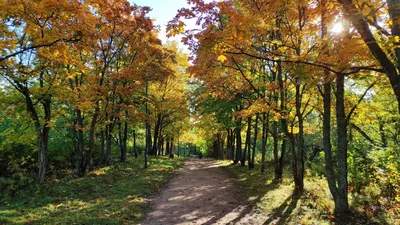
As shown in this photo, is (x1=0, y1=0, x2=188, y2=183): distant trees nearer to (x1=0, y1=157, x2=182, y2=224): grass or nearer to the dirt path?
(x1=0, y1=157, x2=182, y2=224): grass

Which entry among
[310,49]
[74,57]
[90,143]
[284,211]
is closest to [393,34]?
[310,49]

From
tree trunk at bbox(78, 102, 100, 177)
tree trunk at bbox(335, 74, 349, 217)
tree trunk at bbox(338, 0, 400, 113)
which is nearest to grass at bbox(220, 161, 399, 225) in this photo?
tree trunk at bbox(335, 74, 349, 217)

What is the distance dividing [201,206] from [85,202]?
357cm

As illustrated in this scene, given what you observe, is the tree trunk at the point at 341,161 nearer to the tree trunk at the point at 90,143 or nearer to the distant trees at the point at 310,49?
the distant trees at the point at 310,49

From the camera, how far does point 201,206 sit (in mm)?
7781

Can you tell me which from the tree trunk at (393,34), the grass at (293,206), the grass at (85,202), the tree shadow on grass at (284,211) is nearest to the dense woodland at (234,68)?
the tree trunk at (393,34)

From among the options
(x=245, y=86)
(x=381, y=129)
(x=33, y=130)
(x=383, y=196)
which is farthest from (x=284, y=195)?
(x=381, y=129)

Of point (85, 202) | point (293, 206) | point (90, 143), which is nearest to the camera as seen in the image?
point (85, 202)

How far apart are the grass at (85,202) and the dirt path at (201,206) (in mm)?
509

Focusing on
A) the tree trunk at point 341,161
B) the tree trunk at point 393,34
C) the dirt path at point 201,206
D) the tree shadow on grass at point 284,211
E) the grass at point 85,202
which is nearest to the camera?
the tree trunk at point 393,34

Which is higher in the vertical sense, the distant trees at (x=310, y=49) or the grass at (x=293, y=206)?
the distant trees at (x=310, y=49)

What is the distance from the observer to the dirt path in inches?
258

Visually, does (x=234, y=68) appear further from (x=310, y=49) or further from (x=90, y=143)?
(x=90, y=143)

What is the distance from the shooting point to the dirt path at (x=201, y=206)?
21.5 ft
